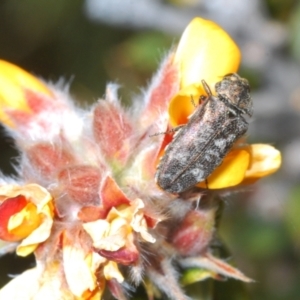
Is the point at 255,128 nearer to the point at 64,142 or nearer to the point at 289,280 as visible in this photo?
the point at 289,280

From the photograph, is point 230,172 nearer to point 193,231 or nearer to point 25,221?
point 193,231

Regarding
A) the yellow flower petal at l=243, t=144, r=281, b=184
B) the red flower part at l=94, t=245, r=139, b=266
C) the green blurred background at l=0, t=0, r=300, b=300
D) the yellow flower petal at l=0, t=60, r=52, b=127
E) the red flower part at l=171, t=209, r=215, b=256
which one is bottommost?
the green blurred background at l=0, t=0, r=300, b=300

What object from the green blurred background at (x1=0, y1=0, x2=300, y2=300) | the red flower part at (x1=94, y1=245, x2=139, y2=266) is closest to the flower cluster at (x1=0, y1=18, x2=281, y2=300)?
the red flower part at (x1=94, y1=245, x2=139, y2=266)

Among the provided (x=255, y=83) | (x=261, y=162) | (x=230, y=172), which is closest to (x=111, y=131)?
(x=230, y=172)

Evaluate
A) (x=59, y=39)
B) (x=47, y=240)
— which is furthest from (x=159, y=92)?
(x=59, y=39)

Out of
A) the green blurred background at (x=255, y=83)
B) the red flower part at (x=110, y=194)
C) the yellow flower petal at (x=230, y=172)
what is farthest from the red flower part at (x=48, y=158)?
the green blurred background at (x=255, y=83)

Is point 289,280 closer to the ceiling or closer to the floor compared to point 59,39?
closer to the floor

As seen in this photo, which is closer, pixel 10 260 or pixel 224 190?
pixel 224 190

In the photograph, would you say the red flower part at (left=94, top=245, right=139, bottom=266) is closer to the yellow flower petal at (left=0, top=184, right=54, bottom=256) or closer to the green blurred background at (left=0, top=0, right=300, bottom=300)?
the yellow flower petal at (left=0, top=184, right=54, bottom=256)

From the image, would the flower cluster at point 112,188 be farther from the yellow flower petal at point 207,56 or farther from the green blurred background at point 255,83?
the green blurred background at point 255,83
